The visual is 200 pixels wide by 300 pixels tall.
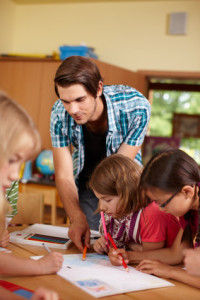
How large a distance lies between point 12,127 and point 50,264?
550 millimetres

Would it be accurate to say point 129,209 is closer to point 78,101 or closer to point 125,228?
point 125,228

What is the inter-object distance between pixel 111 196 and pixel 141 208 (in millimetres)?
140

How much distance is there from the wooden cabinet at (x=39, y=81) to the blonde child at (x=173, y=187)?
298cm

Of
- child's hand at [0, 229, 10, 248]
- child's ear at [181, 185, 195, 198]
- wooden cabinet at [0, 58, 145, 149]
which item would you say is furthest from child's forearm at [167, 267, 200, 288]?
wooden cabinet at [0, 58, 145, 149]

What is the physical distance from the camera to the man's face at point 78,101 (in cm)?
176

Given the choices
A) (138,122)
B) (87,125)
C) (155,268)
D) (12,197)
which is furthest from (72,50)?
(155,268)

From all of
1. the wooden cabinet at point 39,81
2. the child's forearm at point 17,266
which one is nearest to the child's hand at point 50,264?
the child's forearm at point 17,266

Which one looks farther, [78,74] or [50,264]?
[78,74]

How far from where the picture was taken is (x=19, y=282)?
1.18m

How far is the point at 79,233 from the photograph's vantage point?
163 centimetres

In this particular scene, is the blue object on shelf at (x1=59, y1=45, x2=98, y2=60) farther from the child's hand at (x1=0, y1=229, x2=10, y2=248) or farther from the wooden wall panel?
the child's hand at (x1=0, y1=229, x2=10, y2=248)

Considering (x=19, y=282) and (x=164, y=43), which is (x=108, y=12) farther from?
(x=19, y=282)

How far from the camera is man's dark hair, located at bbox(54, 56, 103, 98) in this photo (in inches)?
69.0

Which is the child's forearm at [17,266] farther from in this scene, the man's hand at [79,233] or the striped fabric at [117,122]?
the striped fabric at [117,122]
